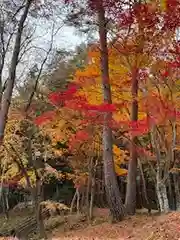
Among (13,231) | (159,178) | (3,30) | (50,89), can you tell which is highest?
(50,89)

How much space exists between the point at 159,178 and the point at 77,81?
20.6 ft

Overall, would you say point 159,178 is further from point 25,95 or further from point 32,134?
point 25,95

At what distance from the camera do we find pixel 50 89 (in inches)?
973

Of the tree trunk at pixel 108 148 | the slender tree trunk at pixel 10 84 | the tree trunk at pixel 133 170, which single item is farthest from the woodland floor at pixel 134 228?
the slender tree trunk at pixel 10 84

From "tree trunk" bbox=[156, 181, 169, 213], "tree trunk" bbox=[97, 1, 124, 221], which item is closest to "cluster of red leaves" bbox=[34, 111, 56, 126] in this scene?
"tree trunk" bbox=[97, 1, 124, 221]

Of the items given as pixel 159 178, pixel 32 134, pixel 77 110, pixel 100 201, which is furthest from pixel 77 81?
pixel 100 201

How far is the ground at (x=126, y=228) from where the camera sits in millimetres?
8523

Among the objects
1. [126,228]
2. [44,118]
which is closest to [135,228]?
[126,228]

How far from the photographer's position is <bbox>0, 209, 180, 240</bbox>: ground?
28.0ft

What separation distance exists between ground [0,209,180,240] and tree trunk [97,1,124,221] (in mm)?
551

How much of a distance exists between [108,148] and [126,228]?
9.41ft

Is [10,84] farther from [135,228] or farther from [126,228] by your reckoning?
[126,228]

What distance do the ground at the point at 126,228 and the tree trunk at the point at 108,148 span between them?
0.55 meters

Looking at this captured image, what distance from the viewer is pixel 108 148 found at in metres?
Result: 13.8
